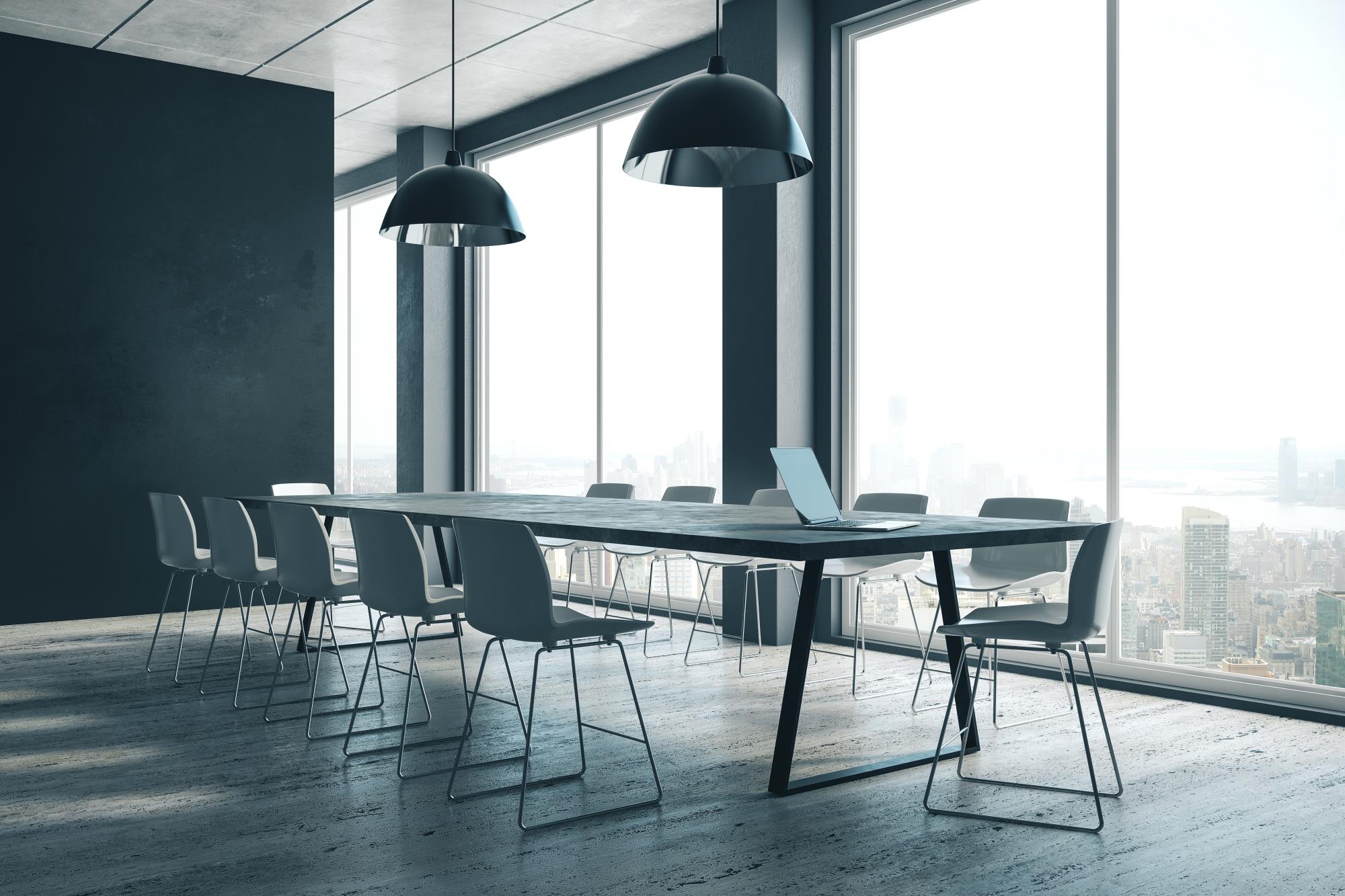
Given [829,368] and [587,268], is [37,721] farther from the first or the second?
[587,268]

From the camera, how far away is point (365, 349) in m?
10.6

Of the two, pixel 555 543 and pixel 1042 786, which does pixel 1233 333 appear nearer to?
pixel 1042 786

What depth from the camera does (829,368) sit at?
6559 millimetres

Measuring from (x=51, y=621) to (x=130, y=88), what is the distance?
3375mm

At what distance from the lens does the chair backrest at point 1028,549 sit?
4.65 metres

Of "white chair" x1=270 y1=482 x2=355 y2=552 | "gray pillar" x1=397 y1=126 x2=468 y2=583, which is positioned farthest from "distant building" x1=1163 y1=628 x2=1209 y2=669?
"gray pillar" x1=397 y1=126 x2=468 y2=583

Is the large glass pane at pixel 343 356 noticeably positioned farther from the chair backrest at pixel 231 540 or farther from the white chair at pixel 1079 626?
the white chair at pixel 1079 626

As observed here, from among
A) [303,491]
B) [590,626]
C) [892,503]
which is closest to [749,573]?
[892,503]

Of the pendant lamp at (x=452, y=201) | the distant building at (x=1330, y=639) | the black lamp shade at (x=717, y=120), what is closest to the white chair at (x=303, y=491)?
the pendant lamp at (x=452, y=201)

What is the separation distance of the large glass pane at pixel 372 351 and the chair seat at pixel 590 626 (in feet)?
22.3

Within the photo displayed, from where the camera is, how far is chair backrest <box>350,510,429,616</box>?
3889 mm

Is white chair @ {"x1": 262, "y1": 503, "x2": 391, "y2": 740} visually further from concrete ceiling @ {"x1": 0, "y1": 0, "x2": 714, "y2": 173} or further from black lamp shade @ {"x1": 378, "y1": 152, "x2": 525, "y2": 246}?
concrete ceiling @ {"x1": 0, "y1": 0, "x2": 714, "y2": 173}

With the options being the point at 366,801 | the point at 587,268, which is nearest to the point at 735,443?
the point at 587,268

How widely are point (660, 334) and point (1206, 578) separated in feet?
12.7
